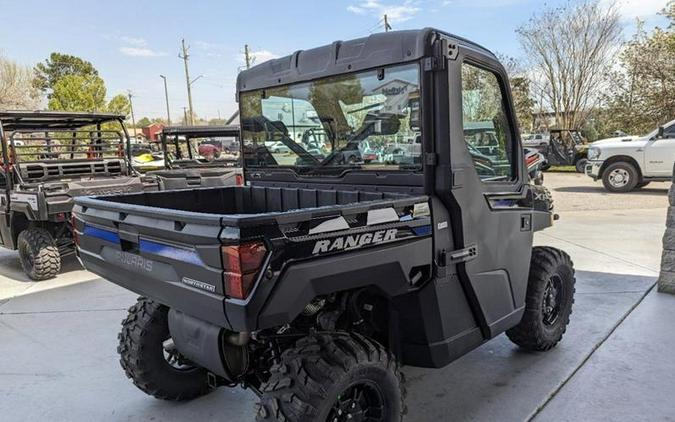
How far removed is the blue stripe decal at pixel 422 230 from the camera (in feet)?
7.49

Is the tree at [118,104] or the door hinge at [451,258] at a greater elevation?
the tree at [118,104]

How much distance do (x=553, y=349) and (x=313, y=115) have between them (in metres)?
2.43

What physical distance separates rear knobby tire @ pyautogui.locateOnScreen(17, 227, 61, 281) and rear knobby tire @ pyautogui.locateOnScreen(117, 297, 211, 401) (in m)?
3.48

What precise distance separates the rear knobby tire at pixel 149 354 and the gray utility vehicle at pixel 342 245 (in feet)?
0.04

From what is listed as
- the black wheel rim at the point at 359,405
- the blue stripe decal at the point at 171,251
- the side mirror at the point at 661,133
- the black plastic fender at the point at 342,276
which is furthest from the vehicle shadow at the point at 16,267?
the side mirror at the point at 661,133

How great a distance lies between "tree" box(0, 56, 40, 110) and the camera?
26086mm

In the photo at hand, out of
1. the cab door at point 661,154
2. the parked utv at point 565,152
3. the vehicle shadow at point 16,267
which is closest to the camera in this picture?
the vehicle shadow at point 16,267

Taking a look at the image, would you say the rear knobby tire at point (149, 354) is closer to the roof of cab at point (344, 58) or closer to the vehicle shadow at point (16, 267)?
the roof of cab at point (344, 58)

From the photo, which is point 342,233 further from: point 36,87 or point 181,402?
point 36,87

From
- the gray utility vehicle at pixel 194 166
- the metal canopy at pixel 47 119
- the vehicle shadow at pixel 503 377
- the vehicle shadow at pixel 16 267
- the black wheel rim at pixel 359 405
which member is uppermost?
the metal canopy at pixel 47 119

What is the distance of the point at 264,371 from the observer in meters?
2.49

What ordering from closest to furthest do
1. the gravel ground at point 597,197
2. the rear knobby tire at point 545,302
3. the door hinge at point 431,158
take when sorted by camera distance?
the door hinge at point 431,158, the rear knobby tire at point 545,302, the gravel ground at point 597,197

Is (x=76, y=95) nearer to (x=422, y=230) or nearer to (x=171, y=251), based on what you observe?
(x=171, y=251)

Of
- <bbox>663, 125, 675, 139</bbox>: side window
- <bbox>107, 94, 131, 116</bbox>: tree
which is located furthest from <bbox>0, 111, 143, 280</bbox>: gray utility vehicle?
<bbox>107, 94, 131, 116</bbox>: tree
